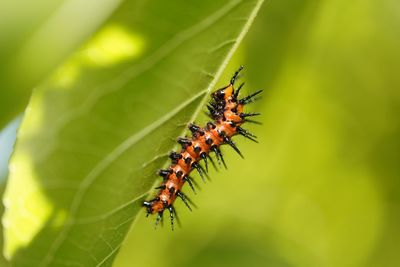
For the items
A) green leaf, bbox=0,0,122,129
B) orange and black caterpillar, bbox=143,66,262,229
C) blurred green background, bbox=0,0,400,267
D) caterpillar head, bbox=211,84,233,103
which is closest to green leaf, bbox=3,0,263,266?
green leaf, bbox=0,0,122,129

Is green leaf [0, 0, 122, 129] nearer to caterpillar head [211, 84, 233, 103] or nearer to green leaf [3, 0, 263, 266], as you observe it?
green leaf [3, 0, 263, 266]

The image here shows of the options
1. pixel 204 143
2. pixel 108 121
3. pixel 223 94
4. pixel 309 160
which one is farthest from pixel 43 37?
pixel 204 143

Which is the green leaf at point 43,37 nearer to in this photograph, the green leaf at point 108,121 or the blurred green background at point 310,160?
the green leaf at point 108,121

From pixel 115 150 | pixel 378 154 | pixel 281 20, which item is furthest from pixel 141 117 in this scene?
pixel 378 154

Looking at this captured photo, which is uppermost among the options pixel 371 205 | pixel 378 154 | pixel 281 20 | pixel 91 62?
pixel 281 20

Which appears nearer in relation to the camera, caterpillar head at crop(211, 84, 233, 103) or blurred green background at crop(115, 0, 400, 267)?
blurred green background at crop(115, 0, 400, 267)

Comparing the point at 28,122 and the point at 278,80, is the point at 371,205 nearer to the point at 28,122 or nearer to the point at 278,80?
the point at 278,80
